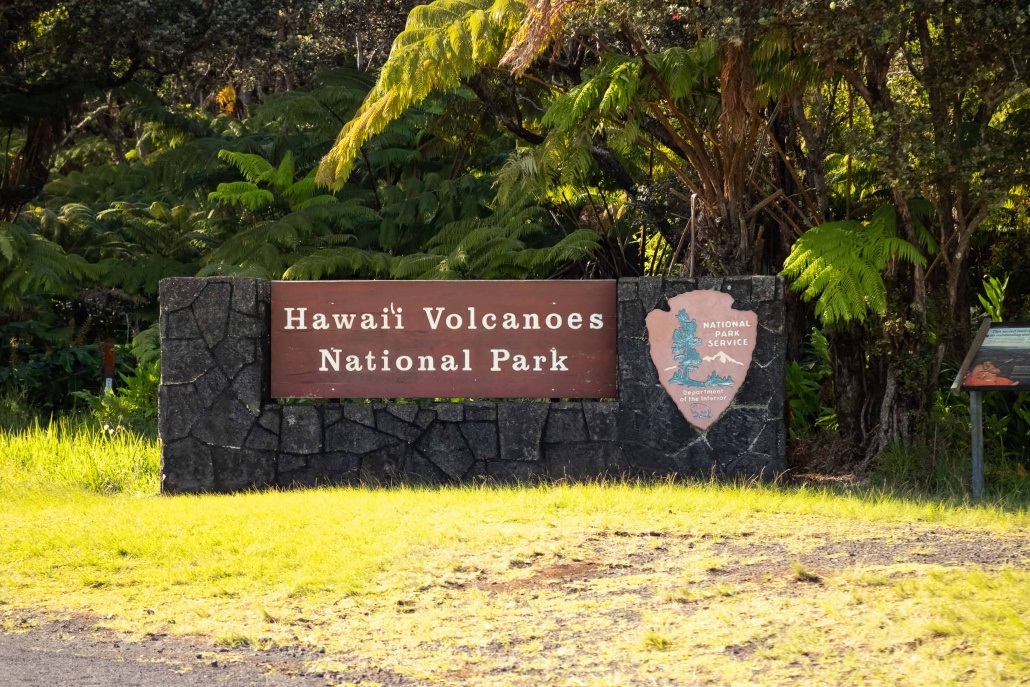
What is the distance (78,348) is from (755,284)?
8306 mm

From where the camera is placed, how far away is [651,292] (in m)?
8.85

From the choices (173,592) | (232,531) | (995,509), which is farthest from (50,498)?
(995,509)

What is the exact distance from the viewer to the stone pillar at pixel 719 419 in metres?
8.73

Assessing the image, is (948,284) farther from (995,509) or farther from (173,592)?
(173,592)

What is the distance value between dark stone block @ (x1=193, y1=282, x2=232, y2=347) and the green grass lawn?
130 cm

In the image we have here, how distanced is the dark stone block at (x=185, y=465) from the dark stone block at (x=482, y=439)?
192cm

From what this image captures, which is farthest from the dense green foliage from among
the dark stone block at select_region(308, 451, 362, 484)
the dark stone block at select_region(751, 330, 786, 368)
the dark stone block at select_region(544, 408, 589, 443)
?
the dark stone block at select_region(308, 451, 362, 484)

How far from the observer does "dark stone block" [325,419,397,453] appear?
8.98 metres

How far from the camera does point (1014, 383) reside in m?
8.10

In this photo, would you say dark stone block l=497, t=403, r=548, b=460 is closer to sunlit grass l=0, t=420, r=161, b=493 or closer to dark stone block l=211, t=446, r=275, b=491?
dark stone block l=211, t=446, r=275, b=491

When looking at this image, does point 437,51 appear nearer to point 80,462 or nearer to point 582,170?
point 582,170

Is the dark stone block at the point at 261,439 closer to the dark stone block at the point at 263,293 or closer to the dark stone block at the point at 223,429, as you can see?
the dark stone block at the point at 223,429

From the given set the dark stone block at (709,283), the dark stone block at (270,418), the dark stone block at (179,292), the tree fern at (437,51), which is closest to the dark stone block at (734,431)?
the dark stone block at (709,283)

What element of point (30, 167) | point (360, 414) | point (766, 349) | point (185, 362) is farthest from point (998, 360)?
point (30, 167)
